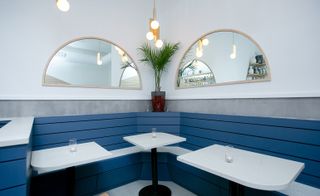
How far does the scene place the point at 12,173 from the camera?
3.65ft

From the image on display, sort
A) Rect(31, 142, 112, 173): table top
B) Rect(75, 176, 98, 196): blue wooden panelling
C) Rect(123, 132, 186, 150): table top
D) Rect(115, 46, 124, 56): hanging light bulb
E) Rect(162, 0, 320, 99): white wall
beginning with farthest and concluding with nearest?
1. Rect(115, 46, 124, 56): hanging light bulb
2. Rect(75, 176, 98, 196): blue wooden panelling
3. Rect(123, 132, 186, 150): table top
4. Rect(162, 0, 320, 99): white wall
5. Rect(31, 142, 112, 173): table top

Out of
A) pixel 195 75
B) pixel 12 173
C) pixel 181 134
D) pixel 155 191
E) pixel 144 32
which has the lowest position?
pixel 155 191

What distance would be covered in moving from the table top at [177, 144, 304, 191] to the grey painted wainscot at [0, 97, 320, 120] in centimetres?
75

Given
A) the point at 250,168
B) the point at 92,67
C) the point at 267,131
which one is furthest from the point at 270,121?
the point at 92,67

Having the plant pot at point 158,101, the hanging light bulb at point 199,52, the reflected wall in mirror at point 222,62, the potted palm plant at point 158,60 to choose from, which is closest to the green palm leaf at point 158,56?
the potted palm plant at point 158,60

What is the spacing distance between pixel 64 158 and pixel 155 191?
53.6 inches

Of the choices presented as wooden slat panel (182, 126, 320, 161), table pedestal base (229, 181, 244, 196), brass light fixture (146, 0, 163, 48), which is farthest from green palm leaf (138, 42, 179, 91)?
table pedestal base (229, 181, 244, 196)

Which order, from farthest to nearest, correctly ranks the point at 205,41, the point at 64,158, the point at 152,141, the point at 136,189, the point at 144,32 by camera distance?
the point at 144,32 < the point at 205,41 < the point at 136,189 < the point at 152,141 < the point at 64,158

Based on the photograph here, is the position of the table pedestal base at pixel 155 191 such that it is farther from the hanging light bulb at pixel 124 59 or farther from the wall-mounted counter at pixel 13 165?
the hanging light bulb at pixel 124 59

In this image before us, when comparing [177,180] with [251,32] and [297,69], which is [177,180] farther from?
[251,32]

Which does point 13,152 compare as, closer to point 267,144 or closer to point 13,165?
point 13,165

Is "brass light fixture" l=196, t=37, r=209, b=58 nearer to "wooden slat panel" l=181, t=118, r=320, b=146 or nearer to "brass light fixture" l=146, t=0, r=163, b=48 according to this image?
"brass light fixture" l=146, t=0, r=163, b=48

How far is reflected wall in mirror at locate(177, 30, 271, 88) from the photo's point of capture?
232 cm

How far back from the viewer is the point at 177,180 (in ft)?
9.50
